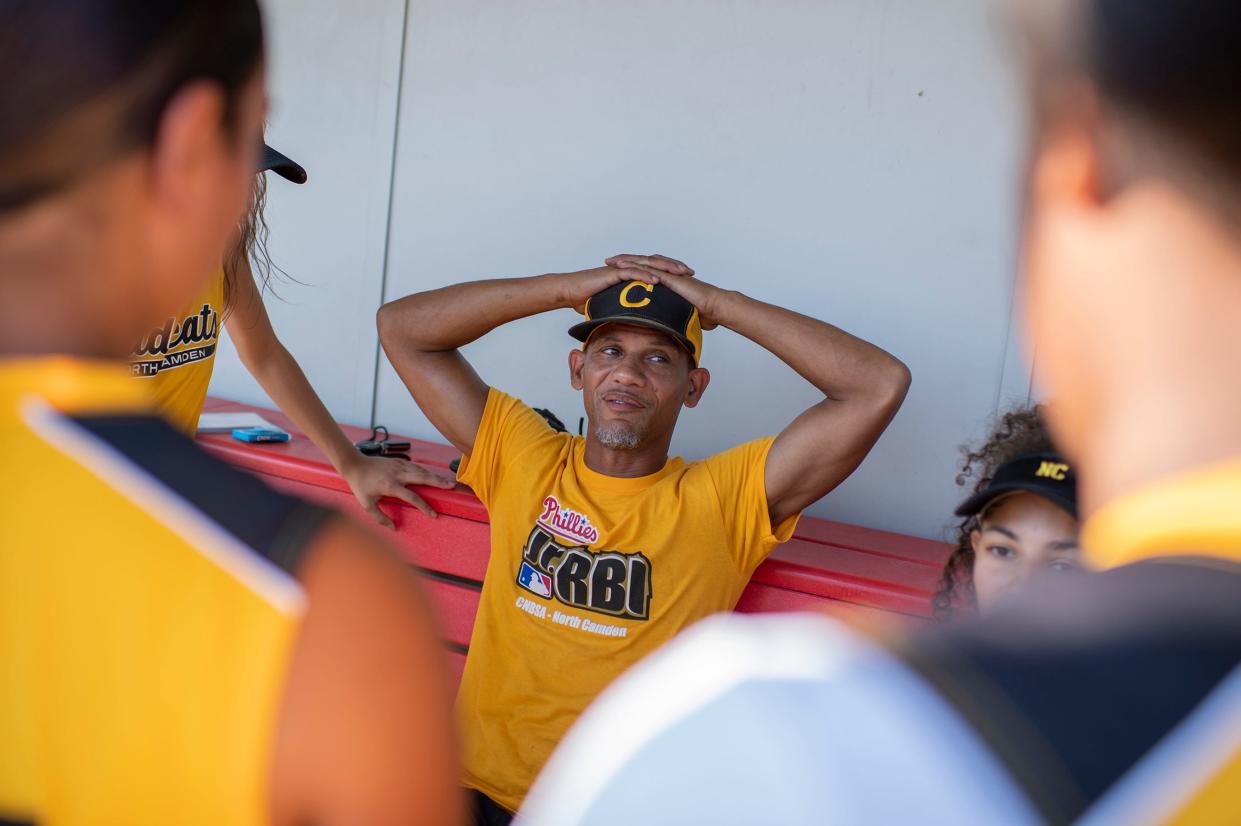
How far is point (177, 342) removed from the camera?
1.98 m

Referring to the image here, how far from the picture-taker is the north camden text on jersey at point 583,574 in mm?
2096

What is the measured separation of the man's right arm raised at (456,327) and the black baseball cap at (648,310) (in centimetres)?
6

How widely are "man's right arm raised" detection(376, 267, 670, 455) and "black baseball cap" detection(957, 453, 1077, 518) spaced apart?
0.96 m

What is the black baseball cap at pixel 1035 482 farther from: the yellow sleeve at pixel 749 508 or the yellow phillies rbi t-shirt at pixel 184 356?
the yellow phillies rbi t-shirt at pixel 184 356

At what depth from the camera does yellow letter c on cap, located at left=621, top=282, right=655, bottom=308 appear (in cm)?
227

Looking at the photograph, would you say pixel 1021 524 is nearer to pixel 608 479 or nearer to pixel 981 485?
pixel 981 485

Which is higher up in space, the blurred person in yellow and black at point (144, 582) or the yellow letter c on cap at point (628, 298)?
the yellow letter c on cap at point (628, 298)

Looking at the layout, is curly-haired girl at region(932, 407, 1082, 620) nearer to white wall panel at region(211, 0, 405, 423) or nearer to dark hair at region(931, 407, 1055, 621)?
dark hair at region(931, 407, 1055, 621)

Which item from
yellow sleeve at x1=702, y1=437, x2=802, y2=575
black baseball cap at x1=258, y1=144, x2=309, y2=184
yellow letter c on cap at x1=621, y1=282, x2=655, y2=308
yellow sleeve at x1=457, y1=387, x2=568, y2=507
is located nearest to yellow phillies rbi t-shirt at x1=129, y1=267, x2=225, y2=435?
black baseball cap at x1=258, y1=144, x2=309, y2=184

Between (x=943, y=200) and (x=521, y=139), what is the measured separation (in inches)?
48.1

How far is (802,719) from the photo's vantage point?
1.36ft

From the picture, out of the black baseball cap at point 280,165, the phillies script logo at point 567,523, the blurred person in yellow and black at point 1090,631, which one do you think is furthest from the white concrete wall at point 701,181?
the blurred person in yellow and black at point 1090,631

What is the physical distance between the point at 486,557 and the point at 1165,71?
209cm

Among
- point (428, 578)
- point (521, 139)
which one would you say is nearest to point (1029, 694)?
point (428, 578)
